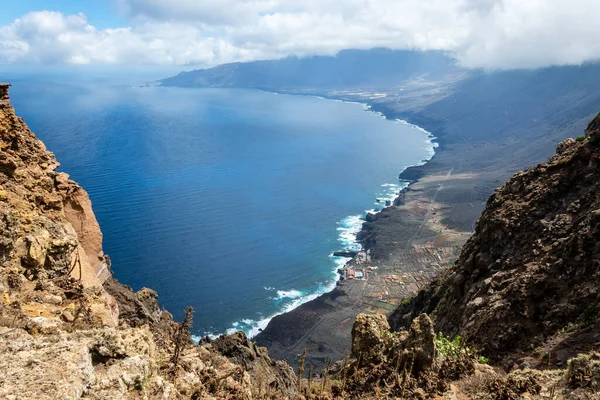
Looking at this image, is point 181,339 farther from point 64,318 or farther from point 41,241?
point 41,241

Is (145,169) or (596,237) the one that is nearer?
(596,237)

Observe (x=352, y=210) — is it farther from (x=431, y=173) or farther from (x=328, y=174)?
(x=431, y=173)

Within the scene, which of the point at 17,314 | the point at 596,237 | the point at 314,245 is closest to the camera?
the point at 17,314

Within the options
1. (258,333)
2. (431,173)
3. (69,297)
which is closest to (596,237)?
(69,297)

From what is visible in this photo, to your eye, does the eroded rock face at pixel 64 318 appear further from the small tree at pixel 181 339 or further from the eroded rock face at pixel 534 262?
the eroded rock face at pixel 534 262

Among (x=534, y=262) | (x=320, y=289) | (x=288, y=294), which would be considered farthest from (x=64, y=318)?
(x=320, y=289)

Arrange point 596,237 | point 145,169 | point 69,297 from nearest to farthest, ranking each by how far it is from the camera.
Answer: point 69,297 → point 596,237 → point 145,169

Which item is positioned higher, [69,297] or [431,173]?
[69,297]
